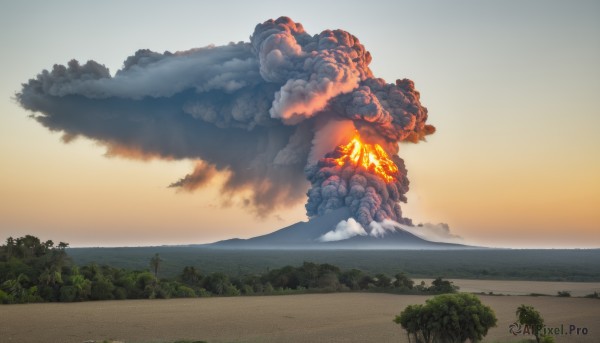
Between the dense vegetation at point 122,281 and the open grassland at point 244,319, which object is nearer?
the open grassland at point 244,319

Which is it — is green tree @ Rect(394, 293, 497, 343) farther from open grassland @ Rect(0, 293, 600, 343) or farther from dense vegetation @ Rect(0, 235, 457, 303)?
dense vegetation @ Rect(0, 235, 457, 303)

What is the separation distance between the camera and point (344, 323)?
1877 inches

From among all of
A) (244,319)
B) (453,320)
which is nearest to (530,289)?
(244,319)

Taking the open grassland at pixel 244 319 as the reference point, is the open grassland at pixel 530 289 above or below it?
above

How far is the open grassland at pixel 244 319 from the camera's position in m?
40.2

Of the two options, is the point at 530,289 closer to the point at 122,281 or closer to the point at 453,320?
the point at 122,281

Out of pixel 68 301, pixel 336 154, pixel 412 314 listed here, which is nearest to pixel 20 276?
pixel 68 301

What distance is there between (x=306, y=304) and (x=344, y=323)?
41.4ft

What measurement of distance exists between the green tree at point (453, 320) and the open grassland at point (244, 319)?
263 inches

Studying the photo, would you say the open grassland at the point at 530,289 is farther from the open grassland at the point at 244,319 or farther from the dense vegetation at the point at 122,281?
the open grassland at the point at 244,319

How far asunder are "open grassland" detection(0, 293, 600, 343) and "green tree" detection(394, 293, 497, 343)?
21.9 ft

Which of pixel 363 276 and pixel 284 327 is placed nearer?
pixel 284 327

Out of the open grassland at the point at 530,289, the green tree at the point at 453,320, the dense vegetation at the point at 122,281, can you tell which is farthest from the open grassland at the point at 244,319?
the open grassland at the point at 530,289

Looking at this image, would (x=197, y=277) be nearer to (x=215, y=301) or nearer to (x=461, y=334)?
(x=215, y=301)
